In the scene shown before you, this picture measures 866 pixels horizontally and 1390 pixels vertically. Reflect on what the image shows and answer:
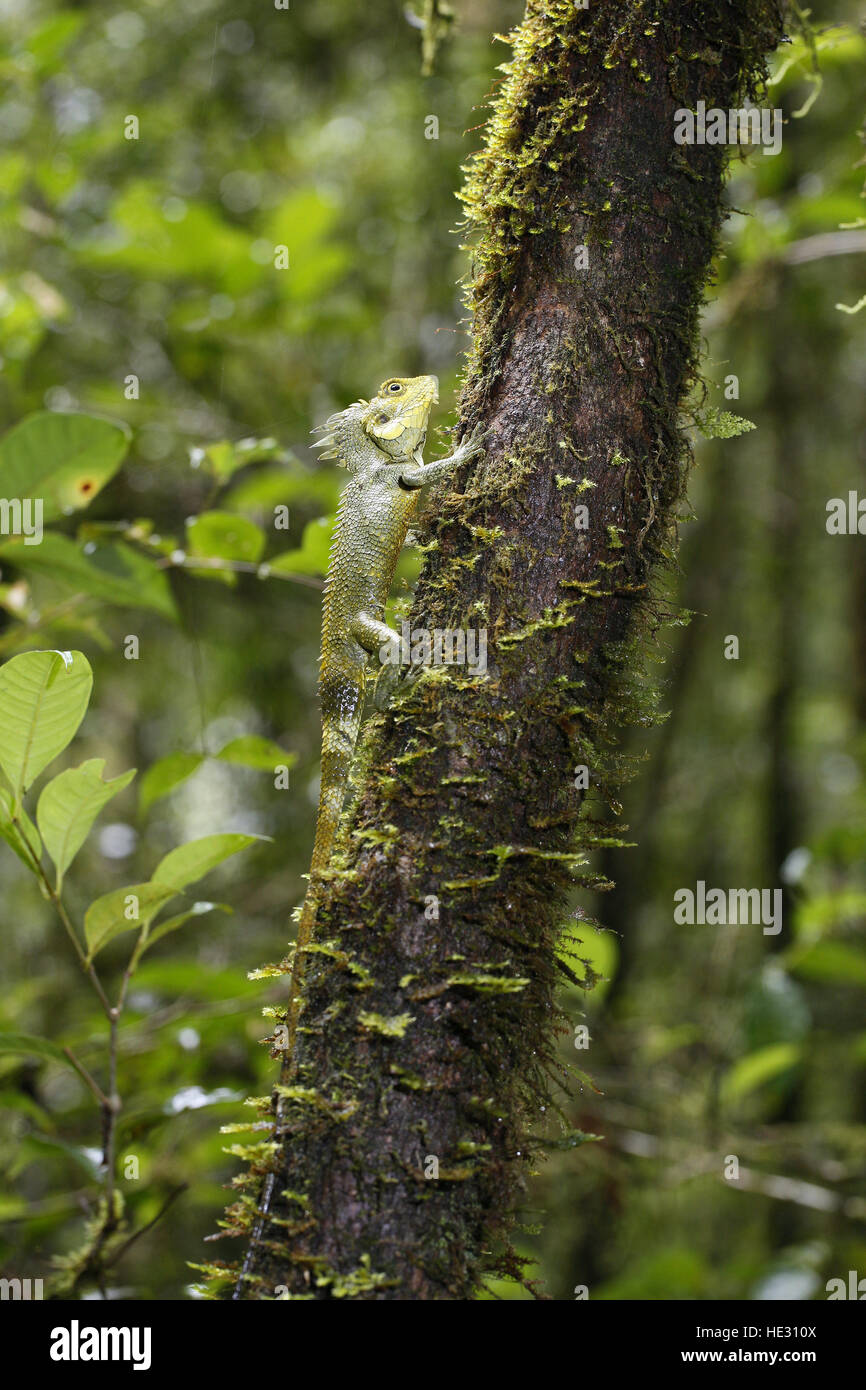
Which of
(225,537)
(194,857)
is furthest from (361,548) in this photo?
(194,857)

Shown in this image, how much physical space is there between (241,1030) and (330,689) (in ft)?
5.66

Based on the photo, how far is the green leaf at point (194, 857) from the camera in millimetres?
2186

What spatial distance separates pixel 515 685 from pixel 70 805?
0.98 m

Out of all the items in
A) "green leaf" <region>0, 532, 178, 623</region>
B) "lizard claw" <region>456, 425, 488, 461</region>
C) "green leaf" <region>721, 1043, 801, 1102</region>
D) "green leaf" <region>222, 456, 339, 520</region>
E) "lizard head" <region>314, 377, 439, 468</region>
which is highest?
"green leaf" <region>222, 456, 339, 520</region>

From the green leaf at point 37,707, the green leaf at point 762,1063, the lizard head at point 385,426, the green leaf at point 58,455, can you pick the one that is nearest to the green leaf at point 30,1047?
the green leaf at point 37,707

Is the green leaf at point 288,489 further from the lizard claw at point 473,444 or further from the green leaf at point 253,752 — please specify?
the lizard claw at point 473,444

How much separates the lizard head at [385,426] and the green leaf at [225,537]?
0.36 metres

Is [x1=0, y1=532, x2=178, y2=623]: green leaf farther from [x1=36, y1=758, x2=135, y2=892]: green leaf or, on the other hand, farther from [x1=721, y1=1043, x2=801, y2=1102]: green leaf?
[x1=721, y1=1043, x2=801, y2=1102]: green leaf

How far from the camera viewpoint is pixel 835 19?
216 inches

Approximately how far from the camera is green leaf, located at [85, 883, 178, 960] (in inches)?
83.6

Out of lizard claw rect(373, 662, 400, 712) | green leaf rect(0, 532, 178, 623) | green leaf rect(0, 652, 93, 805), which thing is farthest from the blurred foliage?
green leaf rect(0, 652, 93, 805)

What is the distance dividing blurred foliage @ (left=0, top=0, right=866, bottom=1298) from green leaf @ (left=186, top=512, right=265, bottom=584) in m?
0.01
